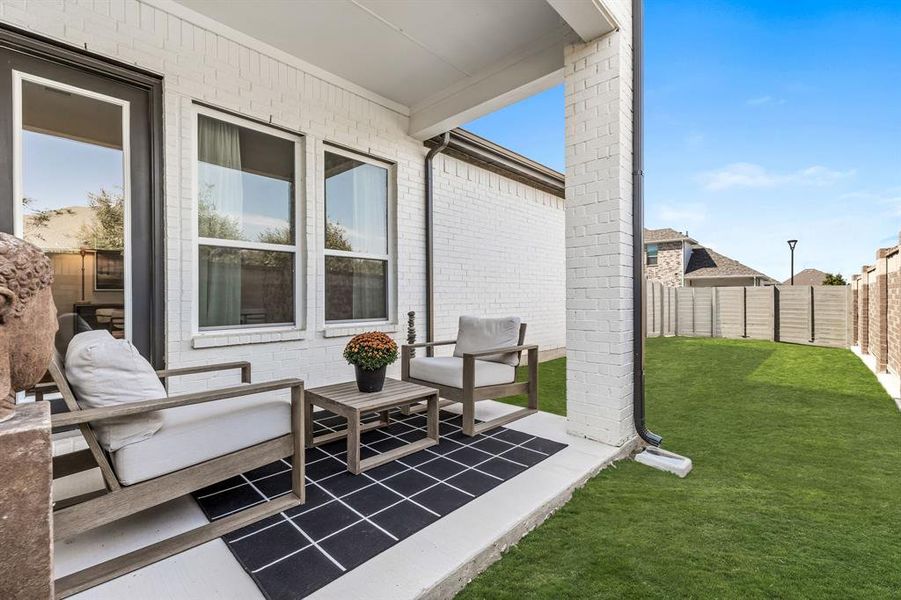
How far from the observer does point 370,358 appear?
111 inches

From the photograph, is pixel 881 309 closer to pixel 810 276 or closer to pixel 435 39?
pixel 435 39

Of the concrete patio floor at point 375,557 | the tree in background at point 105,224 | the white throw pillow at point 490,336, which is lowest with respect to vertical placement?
the concrete patio floor at point 375,557

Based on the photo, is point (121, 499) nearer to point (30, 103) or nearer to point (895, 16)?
point (30, 103)

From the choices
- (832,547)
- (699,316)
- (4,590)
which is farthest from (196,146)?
(699,316)

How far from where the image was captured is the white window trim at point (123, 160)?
2605mm

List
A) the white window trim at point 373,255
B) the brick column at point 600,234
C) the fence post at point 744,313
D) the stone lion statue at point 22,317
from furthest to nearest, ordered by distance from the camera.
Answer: the fence post at point 744,313 → the white window trim at point 373,255 → the brick column at point 600,234 → the stone lion statue at point 22,317

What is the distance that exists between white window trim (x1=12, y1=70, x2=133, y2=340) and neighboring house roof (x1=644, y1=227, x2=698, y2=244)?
2006 centimetres

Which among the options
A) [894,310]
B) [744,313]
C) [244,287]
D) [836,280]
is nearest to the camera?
[244,287]

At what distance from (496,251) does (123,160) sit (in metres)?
4.77

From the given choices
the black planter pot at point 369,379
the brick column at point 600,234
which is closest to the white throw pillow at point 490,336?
the brick column at point 600,234

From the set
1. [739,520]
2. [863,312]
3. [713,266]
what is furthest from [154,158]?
[713,266]

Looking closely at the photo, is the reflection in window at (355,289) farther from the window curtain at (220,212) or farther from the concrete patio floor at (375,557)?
the concrete patio floor at (375,557)

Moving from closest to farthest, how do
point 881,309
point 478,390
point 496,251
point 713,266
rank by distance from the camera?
point 478,390 → point 881,309 → point 496,251 → point 713,266

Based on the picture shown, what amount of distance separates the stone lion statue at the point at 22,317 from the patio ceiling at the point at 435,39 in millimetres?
3167
